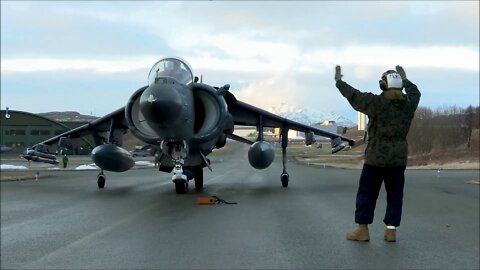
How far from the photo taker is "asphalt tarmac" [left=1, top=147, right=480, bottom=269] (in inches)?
319

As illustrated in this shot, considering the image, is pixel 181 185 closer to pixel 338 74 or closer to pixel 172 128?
pixel 172 128

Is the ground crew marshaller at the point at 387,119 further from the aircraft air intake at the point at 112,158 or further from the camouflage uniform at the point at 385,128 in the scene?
the aircraft air intake at the point at 112,158

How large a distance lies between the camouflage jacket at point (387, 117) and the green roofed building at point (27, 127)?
2.22 metres

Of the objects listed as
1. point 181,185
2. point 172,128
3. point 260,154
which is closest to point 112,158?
point 181,185

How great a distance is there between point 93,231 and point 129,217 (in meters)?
2.07

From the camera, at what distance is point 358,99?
2676 mm

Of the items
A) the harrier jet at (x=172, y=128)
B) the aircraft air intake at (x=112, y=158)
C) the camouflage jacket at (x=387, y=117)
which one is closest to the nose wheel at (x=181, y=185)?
the harrier jet at (x=172, y=128)

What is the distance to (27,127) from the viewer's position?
409cm

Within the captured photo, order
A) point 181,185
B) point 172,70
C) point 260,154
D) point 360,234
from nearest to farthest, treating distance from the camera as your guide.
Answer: point 360,234 < point 181,185 < point 260,154 < point 172,70

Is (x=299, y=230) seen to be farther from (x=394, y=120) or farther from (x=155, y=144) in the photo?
(x=394, y=120)

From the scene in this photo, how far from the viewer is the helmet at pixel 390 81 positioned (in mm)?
2748

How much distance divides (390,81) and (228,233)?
8.58 metres

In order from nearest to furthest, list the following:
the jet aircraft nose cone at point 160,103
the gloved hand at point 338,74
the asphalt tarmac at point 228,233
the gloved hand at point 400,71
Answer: the gloved hand at point 338,74 → the gloved hand at point 400,71 → the jet aircraft nose cone at point 160,103 → the asphalt tarmac at point 228,233

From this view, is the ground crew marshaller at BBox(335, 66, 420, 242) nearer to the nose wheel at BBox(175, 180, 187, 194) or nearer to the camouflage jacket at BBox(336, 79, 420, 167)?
the camouflage jacket at BBox(336, 79, 420, 167)
